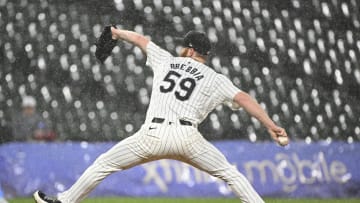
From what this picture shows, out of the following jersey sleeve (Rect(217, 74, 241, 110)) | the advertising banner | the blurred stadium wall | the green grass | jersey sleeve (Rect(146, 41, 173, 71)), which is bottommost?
the green grass

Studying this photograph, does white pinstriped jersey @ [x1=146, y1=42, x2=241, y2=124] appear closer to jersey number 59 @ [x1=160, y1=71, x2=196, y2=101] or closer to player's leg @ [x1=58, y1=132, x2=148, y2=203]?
jersey number 59 @ [x1=160, y1=71, x2=196, y2=101]

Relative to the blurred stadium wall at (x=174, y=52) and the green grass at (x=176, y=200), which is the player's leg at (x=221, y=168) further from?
the blurred stadium wall at (x=174, y=52)

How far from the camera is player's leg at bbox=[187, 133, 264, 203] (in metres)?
5.89

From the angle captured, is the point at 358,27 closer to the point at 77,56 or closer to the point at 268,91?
the point at 268,91

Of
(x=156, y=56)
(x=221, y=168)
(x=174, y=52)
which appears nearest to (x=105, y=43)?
(x=156, y=56)

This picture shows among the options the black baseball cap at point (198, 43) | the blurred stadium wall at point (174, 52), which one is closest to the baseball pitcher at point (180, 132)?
the black baseball cap at point (198, 43)

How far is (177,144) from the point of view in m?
5.96

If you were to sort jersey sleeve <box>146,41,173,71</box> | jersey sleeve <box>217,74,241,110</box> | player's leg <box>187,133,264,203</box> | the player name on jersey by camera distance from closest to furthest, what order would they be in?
player's leg <box>187,133,264,203</box>
jersey sleeve <box>217,74,241,110</box>
the player name on jersey
jersey sleeve <box>146,41,173,71</box>

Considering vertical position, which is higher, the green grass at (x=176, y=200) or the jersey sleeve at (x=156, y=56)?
the jersey sleeve at (x=156, y=56)

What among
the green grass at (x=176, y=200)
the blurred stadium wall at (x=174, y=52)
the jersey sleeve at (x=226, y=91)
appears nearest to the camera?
the jersey sleeve at (x=226, y=91)

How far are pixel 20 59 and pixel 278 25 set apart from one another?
6435 millimetres

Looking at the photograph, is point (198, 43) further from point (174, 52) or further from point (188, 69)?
point (174, 52)

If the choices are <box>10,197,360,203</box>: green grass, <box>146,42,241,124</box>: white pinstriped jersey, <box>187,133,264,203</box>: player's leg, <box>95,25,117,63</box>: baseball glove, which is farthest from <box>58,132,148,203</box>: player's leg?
<box>10,197,360,203</box>: green grass

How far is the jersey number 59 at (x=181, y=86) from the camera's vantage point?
6.10m
